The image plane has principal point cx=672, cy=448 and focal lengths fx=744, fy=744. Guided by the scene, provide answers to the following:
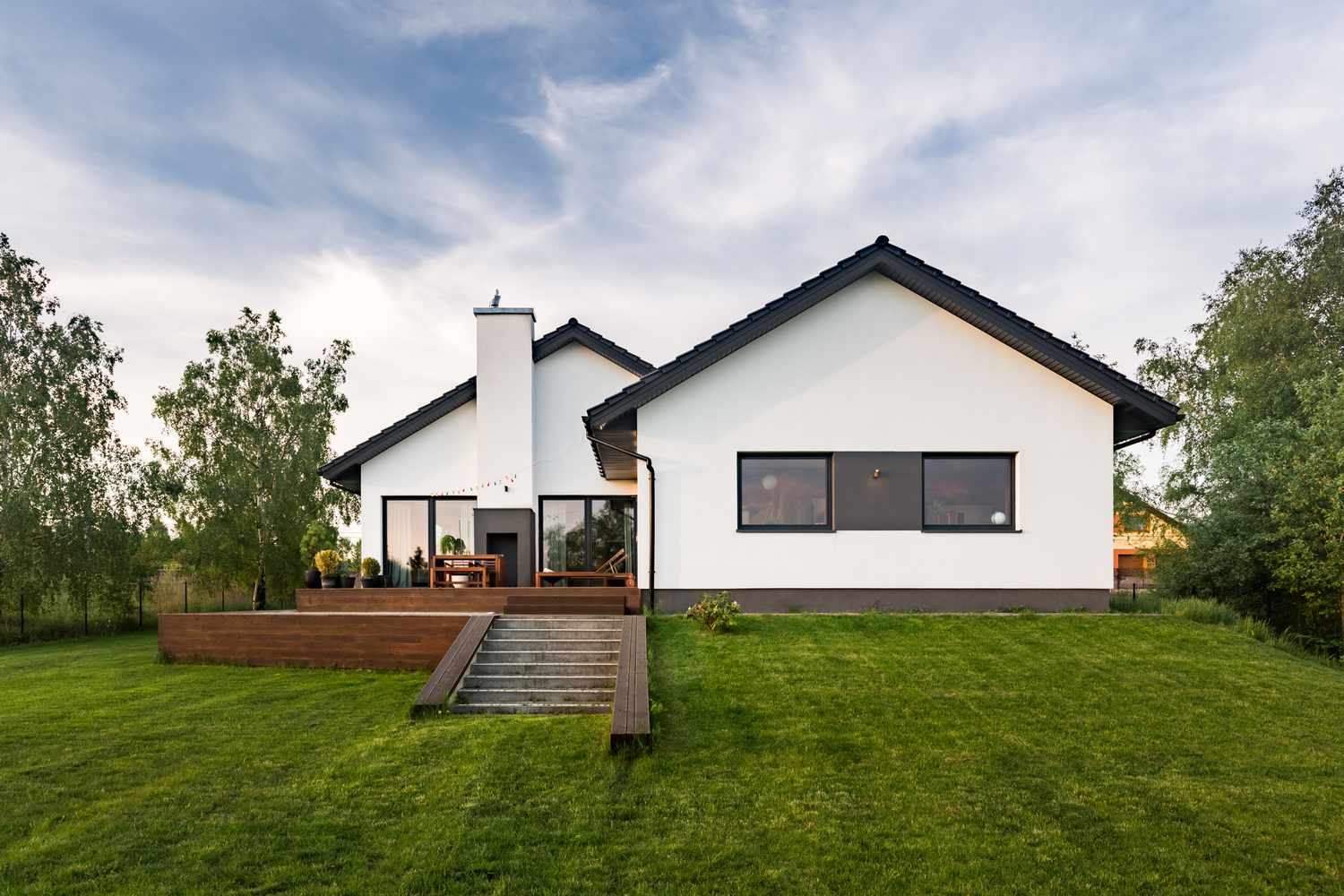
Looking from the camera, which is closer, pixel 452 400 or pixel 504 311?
pixel 504 311

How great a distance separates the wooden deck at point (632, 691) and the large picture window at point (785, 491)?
9.96ft

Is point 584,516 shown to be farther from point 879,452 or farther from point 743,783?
point 743,783

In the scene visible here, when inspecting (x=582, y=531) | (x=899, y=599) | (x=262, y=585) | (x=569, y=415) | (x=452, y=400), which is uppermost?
(x=452, y=400)

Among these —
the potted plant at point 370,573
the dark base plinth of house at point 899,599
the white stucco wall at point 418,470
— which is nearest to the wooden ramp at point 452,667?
the dark base plinth of house at point 899,599

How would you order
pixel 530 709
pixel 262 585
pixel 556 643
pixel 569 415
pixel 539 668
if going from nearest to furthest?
pixel 530 709, pixel 539 668, pixel 556 643, pixel 569 415, pixel 262 585

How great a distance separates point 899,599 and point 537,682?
632 cm

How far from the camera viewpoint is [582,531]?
1694cm

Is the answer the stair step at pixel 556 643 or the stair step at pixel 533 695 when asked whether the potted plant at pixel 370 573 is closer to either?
the stair step at pixel 556 643

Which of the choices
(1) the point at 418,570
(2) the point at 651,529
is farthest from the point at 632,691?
(1) the point at 418,570

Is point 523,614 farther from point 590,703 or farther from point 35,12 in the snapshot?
point 35,12

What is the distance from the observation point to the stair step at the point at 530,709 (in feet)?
27.0

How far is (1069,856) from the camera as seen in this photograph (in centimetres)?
456

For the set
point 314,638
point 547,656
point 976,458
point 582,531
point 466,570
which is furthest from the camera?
point 582,531

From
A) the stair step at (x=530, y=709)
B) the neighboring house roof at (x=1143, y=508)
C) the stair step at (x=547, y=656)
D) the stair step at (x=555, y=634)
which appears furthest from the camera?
the neighboring house roof at (x=1143, y=508)
